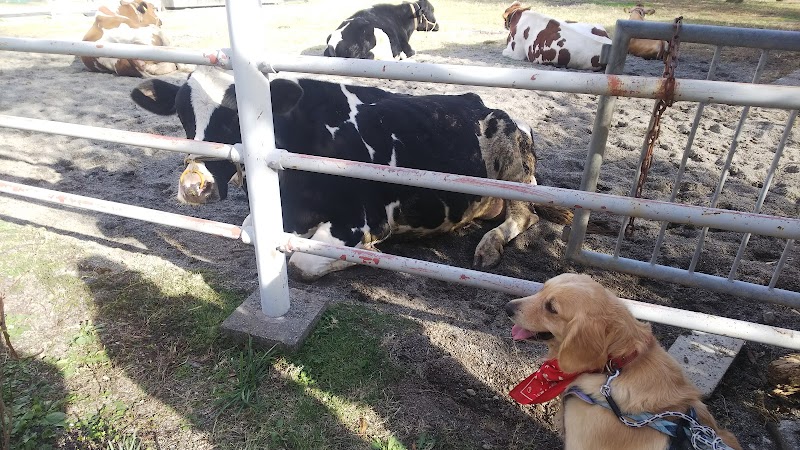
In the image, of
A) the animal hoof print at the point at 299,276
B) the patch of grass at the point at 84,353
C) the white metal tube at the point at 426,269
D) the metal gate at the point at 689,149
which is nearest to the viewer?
the white metal tube at the point at 426,269

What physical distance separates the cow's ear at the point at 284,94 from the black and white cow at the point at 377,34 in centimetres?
701

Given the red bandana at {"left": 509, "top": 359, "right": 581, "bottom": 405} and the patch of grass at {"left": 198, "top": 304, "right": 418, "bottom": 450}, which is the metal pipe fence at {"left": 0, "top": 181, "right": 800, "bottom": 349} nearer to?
the red bandana at {"left": 509, "top": 359, "right": 581, "bottom": 405}

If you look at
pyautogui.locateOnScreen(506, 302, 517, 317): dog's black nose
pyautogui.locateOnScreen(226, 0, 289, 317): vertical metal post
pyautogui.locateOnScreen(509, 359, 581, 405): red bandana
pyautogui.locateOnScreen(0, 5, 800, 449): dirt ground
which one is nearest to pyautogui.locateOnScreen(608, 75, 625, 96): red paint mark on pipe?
pyautogui.locateOnScreen(506, 302, 517, 317): dog's black nose

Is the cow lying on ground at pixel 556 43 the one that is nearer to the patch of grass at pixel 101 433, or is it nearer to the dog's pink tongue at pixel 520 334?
the dog's pink tongue at pixel 520 334

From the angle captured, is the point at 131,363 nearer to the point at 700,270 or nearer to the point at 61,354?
the point at 61,354

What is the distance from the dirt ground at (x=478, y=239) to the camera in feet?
7.43

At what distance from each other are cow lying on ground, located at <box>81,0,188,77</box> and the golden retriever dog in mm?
7866

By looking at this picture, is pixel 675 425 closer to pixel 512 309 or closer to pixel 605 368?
pixel 605 368

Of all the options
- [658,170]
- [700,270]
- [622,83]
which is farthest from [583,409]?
[658,170]

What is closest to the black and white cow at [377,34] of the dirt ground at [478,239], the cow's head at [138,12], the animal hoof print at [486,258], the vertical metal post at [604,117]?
the dirt ground at [478,239]

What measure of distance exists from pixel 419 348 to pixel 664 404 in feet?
3.66

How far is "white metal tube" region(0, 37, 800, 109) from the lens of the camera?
4.83 ft

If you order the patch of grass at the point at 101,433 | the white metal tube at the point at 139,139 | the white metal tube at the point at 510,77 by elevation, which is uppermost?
the white metal tube at the point at 510,77

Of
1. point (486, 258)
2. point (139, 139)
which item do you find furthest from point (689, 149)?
point (139, 139)
